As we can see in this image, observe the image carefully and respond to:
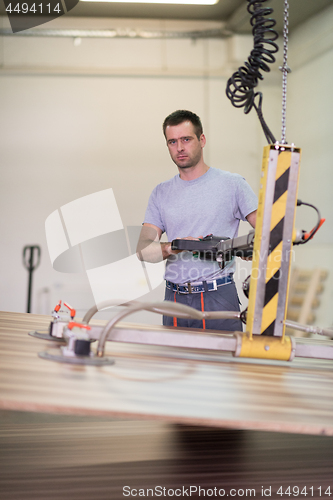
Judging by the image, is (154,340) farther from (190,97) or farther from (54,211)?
(190,97)

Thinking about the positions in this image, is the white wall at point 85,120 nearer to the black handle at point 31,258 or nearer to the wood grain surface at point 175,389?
the black handle at point 31,258

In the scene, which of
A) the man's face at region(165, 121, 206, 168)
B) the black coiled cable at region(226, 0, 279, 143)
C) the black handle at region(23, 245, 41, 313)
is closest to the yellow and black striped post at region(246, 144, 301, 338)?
the black coiled cable at region(226, 0, 279, 143)

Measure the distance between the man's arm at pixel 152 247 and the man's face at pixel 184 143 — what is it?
35cm

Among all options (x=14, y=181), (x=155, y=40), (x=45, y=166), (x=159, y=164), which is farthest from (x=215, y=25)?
(x=14, y=181)

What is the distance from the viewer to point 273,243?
1004 millimetres

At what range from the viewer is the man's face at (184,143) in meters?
2.04

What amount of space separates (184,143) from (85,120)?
3.60 metres

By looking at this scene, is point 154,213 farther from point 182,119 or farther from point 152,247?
point 182,119

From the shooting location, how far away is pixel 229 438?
1117mm

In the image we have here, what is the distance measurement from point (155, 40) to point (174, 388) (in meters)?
5.40

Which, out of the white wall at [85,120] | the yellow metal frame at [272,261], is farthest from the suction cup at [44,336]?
the white wall at [85,120]

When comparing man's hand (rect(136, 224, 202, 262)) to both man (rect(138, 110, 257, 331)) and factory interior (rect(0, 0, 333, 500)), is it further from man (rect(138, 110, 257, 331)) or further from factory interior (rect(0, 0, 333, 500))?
factory interior (rect(0, 0, 333, 500))

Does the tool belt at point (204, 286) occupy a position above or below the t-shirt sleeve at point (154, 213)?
below

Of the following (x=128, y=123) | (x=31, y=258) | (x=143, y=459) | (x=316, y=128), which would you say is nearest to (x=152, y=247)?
(x=143, y=459)
